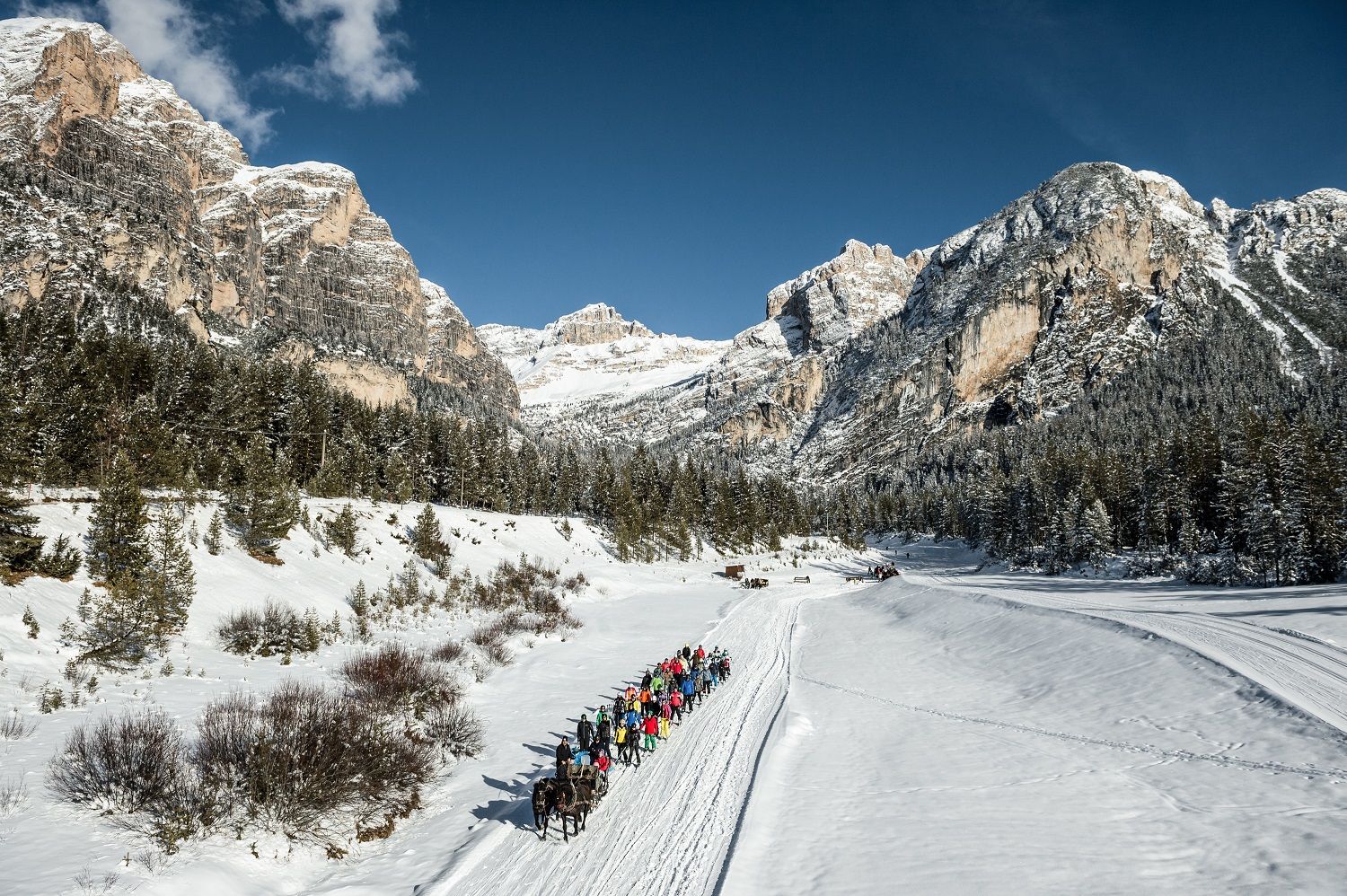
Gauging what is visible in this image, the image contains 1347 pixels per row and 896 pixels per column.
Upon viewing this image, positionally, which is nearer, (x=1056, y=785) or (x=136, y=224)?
(x=1056, y=785)

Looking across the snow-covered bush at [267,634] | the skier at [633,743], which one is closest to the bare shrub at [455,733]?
the skier at [633,743]

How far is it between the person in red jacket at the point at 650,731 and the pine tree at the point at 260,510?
71.9 ft

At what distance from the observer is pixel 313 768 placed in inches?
394

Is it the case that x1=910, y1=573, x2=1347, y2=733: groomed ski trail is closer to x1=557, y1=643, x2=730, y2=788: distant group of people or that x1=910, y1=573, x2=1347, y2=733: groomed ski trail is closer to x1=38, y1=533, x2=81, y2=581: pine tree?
x1=557, y1=643, x2=730, y2=788: distant group of people

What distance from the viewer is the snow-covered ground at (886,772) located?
28.2 feet

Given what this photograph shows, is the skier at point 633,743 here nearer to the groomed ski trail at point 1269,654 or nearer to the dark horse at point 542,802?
the dark horse at point 542,802

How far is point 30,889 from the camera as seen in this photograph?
687 centimetres

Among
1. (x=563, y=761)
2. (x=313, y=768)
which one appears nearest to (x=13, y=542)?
(x=313, y=768)

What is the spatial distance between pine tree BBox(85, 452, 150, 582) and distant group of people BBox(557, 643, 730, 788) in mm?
14693

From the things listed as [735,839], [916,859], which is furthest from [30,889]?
[916,859]

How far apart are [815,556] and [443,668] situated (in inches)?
3017

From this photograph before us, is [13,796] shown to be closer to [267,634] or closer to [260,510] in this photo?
[267,634]

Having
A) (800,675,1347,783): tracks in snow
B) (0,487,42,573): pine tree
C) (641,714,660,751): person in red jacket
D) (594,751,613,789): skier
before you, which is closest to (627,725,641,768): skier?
(641,714,660,751): person in red jacket

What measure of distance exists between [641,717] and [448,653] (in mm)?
9712
